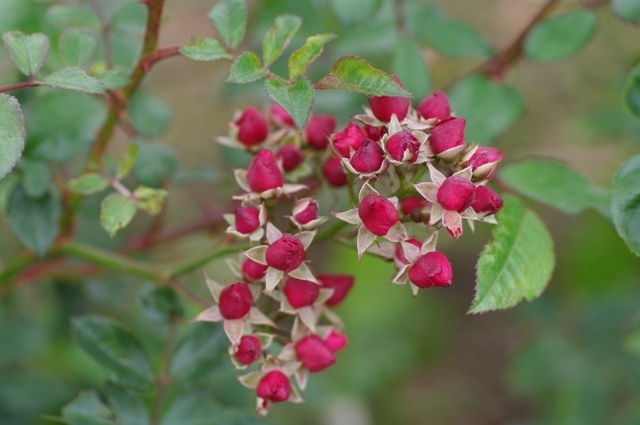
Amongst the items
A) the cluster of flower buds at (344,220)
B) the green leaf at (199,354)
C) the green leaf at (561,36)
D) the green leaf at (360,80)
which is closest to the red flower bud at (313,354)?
the cluster of flower buds at (344,220)

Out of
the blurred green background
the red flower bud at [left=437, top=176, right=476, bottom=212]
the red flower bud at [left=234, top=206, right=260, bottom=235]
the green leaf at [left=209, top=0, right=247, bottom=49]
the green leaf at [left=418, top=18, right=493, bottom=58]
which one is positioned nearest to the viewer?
the red flower bud at [left=437, top=176, right=476, bottom=212]

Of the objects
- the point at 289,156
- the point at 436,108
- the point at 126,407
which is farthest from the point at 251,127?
the point at 126,407

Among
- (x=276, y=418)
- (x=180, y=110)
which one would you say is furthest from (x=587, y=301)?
(x=180, y=110)

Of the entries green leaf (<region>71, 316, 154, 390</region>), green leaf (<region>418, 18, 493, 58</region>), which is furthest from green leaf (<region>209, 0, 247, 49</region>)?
green leaf (<region>418, 18, 493, 58</region>)

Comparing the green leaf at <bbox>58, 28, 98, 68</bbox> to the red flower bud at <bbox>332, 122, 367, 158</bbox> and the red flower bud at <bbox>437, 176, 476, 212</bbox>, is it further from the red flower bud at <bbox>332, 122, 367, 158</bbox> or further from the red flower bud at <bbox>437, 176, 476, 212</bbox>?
the red flower bud at <bbox>437, 176, 476, 212</bbox>

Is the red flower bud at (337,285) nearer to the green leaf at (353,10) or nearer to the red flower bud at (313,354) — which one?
the red flower bud at (313,354)

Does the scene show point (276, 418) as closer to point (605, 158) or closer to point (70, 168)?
point (70, 168)
